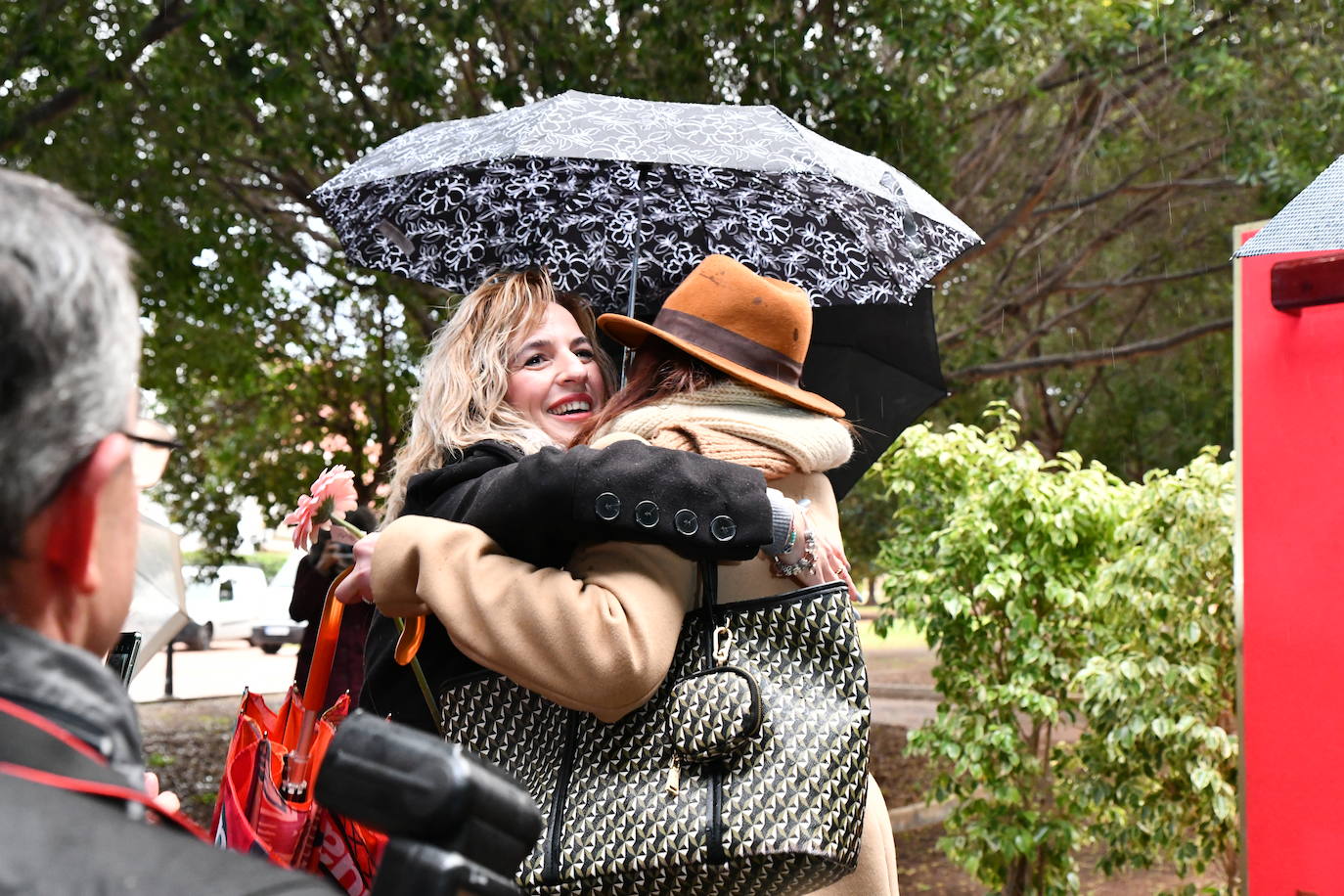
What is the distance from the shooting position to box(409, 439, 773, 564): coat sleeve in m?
1.88

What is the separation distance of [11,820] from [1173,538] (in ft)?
17.8

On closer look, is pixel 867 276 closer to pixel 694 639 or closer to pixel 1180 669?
pixel 694 639

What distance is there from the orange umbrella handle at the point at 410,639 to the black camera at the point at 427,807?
3.85 ft

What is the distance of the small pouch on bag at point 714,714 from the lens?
187 centimetres

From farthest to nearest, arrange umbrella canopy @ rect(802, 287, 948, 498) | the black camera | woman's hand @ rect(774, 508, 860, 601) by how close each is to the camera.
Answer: umbrella canopy @ rect(802, 287, 948, 498) < woman's hand @ rect(774, 508, 860, 601) < the black camera

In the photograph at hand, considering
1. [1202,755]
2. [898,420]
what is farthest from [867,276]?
[1202,755]

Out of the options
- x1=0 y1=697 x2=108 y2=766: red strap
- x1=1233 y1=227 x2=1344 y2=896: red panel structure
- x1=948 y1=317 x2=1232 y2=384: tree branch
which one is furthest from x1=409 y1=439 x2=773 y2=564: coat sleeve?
x1=948 y1=317 x2=1232 y2=384: tree branch

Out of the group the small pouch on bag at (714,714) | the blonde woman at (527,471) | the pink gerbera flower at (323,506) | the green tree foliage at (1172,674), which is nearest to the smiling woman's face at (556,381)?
the blonde woman at (527,471)

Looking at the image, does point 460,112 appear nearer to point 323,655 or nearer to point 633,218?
point 633,218

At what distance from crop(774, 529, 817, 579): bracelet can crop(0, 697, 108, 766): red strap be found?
122cm

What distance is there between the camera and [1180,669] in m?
5.50

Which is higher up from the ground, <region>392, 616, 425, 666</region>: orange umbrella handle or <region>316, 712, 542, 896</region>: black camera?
<region>316, 712, 542, 896</region>: black camera

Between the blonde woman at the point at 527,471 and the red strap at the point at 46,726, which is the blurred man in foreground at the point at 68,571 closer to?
the red strap at the point at 46,726

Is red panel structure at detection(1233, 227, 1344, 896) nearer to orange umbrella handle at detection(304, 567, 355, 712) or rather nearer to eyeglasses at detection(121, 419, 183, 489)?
orange umbrella handle at detection(304, 567, 355, 712)
